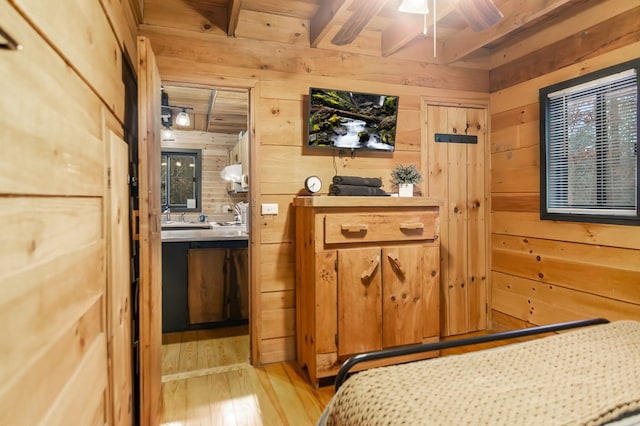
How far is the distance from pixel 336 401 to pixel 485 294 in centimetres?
269

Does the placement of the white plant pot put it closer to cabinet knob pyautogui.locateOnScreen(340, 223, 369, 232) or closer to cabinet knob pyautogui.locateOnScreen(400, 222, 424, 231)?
cabinet knob pyautogui.locateOnScreen(400, 222, 424, 231)

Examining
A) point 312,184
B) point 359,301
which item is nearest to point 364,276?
point 359,301

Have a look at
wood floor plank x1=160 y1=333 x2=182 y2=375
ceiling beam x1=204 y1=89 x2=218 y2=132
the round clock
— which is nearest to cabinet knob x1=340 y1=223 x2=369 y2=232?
the round clock

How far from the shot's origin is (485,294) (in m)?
3.35

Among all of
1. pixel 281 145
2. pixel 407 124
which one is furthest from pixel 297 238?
pixel 407 124

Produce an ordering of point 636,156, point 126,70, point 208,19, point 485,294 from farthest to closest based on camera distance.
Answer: point 485,294
point 208,19
point 636,156
point 126,70

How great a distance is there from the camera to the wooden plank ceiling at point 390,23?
227cm

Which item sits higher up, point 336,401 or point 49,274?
point 49,274

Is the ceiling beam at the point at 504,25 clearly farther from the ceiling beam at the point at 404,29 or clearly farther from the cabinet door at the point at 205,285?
the cabinet door at the point at 205,285

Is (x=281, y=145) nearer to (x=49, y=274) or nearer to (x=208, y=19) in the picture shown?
(x=208, y=19)

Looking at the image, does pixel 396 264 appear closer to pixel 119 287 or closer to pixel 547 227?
pixel 547 227

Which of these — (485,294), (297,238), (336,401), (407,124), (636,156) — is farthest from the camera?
(485,294)

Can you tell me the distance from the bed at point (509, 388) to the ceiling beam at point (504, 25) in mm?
2013

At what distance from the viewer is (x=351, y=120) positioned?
283 cm
